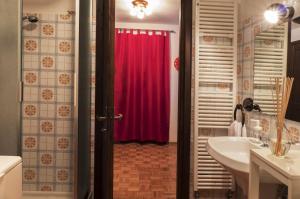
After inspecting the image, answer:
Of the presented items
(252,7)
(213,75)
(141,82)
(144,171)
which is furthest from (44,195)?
(141,82)

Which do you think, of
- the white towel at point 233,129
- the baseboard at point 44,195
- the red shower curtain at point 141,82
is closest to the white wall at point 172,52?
the red shower curtain at point 141,82

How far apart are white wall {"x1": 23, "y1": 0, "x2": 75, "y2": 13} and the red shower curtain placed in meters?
2.49

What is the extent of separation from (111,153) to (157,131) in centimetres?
295

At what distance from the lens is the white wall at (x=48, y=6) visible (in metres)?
2.56

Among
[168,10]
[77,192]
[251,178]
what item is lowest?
[77,192]

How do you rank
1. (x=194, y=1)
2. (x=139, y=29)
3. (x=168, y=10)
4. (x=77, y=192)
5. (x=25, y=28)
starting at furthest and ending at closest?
(x=139, y=29) → (x=168, y=10) → (x=194, y=1) → (x=25, y=28) → (x=77, y=192)

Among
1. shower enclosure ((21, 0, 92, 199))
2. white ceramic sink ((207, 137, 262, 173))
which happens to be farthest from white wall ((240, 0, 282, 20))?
shower enclosure ((21, 0, 92, 199))

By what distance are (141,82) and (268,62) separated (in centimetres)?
310

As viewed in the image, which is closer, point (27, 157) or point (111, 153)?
point (111, 153)

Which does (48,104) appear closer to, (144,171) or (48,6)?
(48,6)

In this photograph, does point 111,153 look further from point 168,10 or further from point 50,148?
point 168,10

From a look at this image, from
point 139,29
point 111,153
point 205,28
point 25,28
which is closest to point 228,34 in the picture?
point 205,28

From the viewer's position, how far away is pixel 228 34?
2752mm

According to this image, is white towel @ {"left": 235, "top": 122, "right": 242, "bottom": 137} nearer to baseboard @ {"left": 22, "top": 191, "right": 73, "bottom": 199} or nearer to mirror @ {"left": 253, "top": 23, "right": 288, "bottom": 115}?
mirror @ {"left": 253, "top": 23, "right": 288, "bottom": 115}
